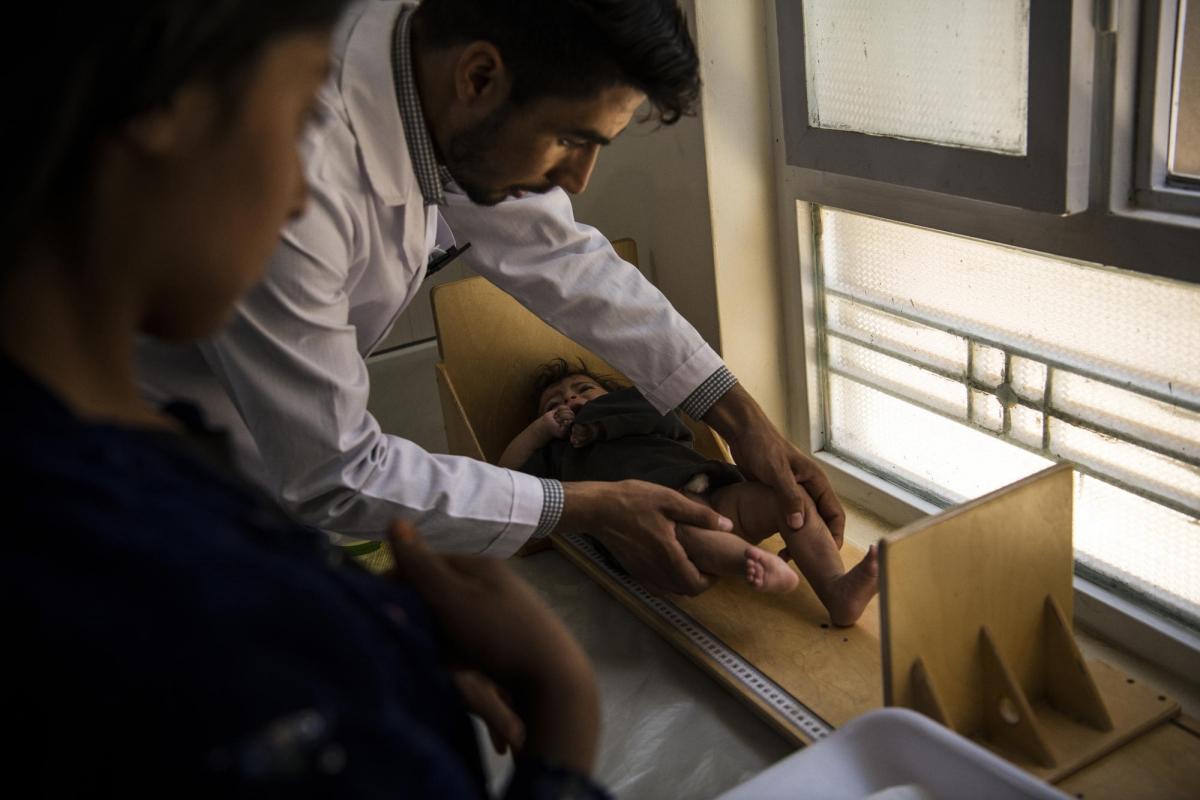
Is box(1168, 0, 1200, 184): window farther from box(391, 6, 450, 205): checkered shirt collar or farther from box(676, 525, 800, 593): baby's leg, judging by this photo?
box(391, 6, 450, 205): checkered shirt collar

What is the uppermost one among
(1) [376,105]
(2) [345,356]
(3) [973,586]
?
(1) [376,105]

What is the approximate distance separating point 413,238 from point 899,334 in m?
0.78

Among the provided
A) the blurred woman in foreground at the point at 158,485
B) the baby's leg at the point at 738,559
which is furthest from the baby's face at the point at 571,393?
the blurred woman in foreground at the point at 158,485

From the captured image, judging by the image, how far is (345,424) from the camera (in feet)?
3.82

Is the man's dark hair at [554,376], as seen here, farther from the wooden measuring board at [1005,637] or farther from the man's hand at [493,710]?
the man's hand at [493,710]

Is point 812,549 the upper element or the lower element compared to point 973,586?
lower

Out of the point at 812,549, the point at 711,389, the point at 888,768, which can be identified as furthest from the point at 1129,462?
the point at 888,768

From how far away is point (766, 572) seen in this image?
1.46 m

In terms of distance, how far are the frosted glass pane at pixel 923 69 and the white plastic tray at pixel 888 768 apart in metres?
0.73

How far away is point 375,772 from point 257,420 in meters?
0.78

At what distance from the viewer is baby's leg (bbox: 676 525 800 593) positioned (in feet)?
4.79

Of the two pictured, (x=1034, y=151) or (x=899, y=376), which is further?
(x=899, y=376)

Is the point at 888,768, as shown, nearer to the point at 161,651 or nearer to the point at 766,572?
the point at 766,572

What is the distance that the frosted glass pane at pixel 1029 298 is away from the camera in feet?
4.23
